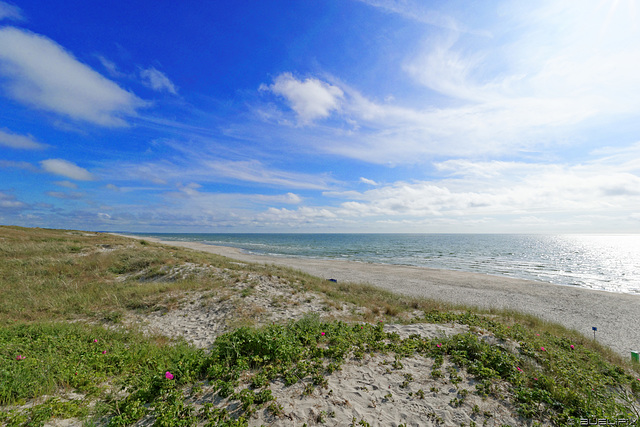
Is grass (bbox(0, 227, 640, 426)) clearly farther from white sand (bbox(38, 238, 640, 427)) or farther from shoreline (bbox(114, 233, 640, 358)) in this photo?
shoreline (bbox(114, 233, 640, 358))

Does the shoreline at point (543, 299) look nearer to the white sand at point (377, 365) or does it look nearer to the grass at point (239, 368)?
the white sand at point (377, 365)

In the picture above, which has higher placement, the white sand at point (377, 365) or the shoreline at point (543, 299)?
the white sand at point (377, 365)

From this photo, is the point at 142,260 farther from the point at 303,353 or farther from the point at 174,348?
the point at 303,353

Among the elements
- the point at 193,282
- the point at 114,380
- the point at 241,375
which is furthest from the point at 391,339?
the point at 193,282

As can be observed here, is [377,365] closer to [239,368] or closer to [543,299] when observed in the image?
[239,368]

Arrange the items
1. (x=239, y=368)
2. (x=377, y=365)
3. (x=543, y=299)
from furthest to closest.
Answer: (x=543, y=299) < (x=377, y=365) < (x=239, y=368)

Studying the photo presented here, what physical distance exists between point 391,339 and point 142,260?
62.6 ft

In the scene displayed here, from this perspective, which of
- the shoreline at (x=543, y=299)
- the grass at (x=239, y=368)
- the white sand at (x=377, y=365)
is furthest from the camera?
the shoreline at (x=543, y=299)

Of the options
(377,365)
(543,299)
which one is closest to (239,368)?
(377,365)

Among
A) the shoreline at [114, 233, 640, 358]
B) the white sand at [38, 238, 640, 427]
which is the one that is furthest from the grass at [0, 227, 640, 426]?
the shoreline at [114, 233, 640, 358]

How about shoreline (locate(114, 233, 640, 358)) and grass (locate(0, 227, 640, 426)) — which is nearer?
grass (locate(0, 227, 640, 426))

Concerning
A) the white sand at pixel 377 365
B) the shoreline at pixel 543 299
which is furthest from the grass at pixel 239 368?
the shoreline at pixel 543 299

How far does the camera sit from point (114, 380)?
5.03 meters

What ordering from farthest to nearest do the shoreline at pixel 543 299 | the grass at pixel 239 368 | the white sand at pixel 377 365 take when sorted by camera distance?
the shoreline at pixel 543 299, the white sand at pixel 377 365, the grass at pixel 239 368
